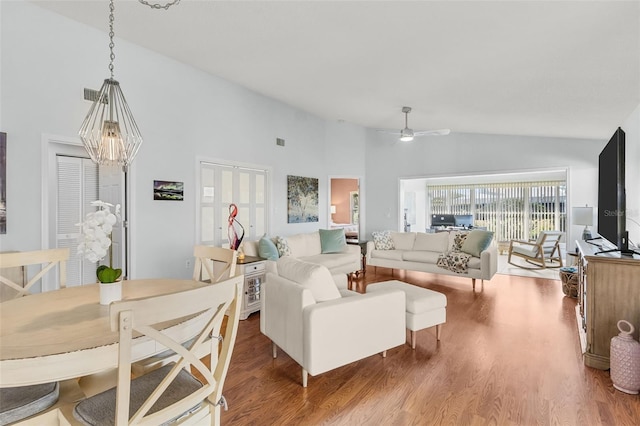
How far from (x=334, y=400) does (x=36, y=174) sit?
11.6 ft

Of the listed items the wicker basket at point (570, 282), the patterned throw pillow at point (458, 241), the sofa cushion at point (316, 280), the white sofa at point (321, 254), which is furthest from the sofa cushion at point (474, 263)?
the sofa cushion at point (316, 280)

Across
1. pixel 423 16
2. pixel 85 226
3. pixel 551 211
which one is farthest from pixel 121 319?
pixel 551 211

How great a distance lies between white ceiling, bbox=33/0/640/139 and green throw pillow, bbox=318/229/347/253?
241 cm

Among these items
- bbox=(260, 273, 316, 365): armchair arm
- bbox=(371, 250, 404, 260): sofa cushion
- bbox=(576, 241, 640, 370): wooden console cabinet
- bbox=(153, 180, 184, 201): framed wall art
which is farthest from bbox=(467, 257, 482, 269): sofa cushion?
bbox=(153, 180, 184, 201): framed wall art

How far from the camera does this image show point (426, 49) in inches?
128

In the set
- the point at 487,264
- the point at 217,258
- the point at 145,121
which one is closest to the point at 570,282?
the point at 487,264

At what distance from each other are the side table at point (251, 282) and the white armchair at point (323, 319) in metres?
1.16

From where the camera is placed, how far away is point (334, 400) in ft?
7.35

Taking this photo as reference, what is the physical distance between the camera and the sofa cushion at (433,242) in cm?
606

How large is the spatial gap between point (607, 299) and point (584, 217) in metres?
3.57

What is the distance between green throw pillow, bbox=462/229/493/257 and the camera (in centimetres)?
536

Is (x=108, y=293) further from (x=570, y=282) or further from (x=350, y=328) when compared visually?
(x=570, y=282)

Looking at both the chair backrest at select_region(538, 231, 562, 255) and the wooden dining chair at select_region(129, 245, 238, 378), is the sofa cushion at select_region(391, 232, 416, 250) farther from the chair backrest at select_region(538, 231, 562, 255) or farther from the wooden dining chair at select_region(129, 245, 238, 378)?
the wooden dining chair at select_region(129, 245, 238, 378)

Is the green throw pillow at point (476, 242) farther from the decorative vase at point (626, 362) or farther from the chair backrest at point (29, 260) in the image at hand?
the chair backrest at point (29, 260)
